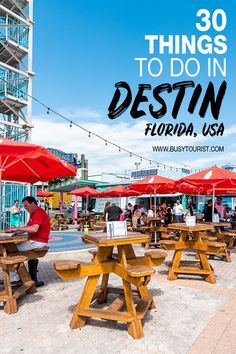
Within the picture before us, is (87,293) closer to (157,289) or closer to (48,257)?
(157,289)

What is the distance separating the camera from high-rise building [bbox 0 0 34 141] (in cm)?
1677

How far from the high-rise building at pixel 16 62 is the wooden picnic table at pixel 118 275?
14565 mm

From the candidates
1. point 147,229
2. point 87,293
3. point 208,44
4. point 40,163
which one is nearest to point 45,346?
point 87,293

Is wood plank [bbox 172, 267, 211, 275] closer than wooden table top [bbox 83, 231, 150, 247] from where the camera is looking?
No

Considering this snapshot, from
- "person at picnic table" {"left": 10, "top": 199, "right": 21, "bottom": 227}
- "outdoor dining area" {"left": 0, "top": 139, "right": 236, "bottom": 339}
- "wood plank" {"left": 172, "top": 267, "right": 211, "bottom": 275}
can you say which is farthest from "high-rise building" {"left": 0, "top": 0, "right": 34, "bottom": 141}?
"wood plank" {"left": 172, "top": 267, "right": 211, "bottom": 275}

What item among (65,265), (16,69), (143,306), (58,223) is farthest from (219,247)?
(16,69)

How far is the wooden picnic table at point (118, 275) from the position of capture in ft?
10.9

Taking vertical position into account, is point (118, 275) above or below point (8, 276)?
above

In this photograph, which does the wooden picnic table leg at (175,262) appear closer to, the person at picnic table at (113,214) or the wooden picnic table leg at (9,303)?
the wooden picnic table leg at (9,303)

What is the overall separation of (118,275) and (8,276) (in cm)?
168

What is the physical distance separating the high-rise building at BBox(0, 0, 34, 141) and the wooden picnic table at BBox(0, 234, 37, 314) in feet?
43.6

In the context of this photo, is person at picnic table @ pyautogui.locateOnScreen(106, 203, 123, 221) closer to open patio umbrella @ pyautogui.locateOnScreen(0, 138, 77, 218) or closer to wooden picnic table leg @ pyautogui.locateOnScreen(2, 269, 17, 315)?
open patio umbrella @ pyautogui.locateOnScreen(0, 138, 77, 218)

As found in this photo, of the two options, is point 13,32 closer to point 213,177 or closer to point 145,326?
point 213,177

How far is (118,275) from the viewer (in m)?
3.71
